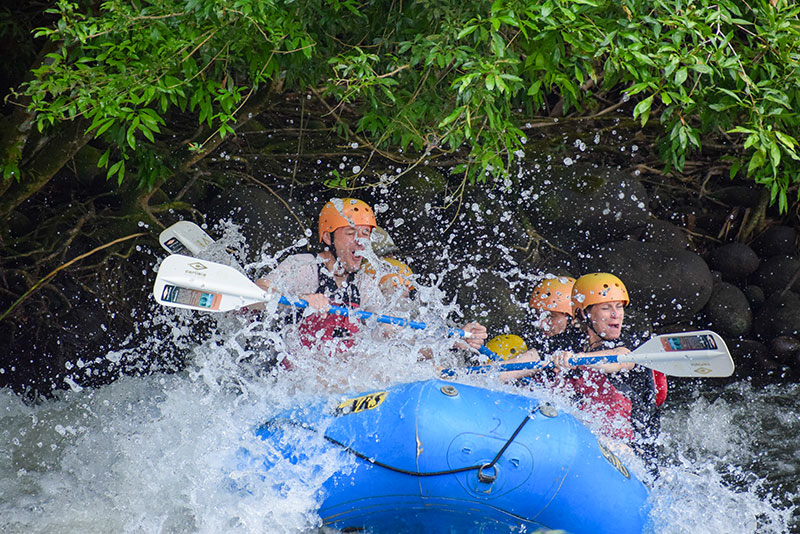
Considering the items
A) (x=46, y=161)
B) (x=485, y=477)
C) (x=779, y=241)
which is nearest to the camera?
(x=485, y=477)

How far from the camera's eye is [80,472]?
3.99m

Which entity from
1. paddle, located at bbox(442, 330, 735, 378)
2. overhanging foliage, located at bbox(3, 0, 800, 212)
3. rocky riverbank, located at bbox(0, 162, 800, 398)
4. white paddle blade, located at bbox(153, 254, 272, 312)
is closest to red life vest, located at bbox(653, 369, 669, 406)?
paddle, located at bbox(442, 330, 735, 378)

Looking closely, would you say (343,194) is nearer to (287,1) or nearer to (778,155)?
(287,1)

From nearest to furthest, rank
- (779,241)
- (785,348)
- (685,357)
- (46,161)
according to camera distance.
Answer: (685,357) → (46,161) → (785,348) → (779,241)

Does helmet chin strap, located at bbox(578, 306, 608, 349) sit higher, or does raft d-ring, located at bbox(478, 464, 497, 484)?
→ raft d-ring, located at bbox(478, 464, 497, 484)

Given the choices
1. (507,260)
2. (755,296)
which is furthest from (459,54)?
(755,296)

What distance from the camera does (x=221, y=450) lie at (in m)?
3.57

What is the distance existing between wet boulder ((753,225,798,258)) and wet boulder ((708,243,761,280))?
0.15 meters

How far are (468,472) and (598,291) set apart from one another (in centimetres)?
177

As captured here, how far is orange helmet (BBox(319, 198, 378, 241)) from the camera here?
4.52m

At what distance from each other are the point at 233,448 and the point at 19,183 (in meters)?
2.30

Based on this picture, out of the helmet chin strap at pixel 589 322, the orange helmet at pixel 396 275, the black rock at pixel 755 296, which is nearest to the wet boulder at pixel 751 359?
the black rock at pixel 755 296

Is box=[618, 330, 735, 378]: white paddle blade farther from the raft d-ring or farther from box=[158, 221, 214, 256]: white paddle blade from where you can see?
box=[158, 221, 214, 256]: white paddle blade

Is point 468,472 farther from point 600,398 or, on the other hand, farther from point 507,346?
point 507,346
